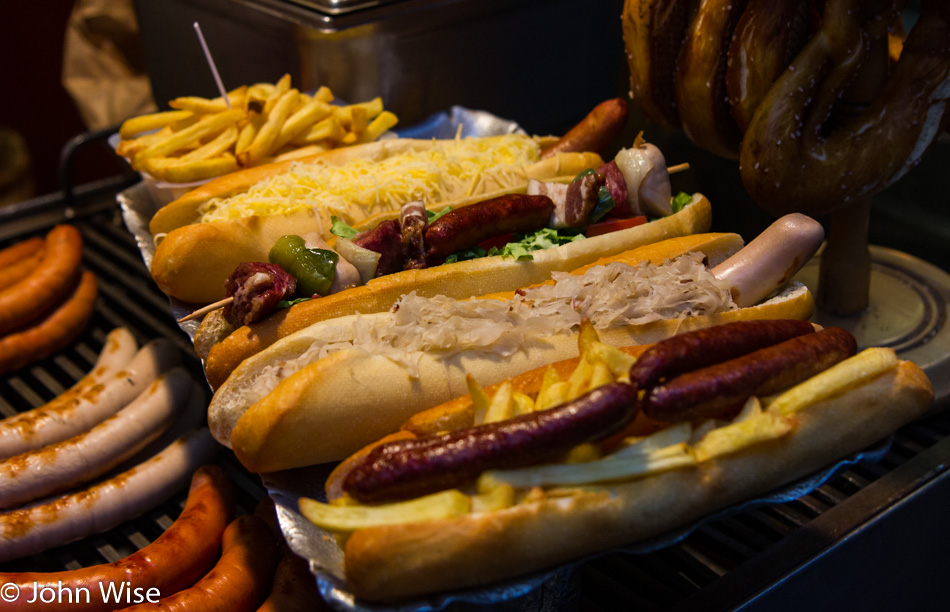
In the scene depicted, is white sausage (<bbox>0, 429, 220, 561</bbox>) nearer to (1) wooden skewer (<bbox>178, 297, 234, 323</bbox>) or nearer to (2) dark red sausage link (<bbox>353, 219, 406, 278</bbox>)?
(1) wooden skewer (<bbox>178, 297, 234, 323</bbox>)

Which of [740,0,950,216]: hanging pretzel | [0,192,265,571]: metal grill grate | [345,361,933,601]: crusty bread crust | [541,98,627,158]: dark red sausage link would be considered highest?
[740,0,950,216]: hanging pretzel

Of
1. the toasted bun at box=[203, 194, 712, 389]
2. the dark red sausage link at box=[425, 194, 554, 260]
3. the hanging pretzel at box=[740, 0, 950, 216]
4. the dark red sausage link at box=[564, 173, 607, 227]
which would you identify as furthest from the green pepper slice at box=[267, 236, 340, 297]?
the hanging pretzel at box=[740, 0, 950, 216]

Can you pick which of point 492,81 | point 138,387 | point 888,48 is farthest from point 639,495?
point 492,81

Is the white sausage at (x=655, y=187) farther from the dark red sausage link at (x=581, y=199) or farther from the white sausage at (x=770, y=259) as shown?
the white sausage at (x=770, y=259)

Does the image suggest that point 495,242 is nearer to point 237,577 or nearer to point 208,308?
point 208,308

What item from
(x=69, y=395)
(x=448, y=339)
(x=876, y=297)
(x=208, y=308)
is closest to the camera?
(x=448, y=339)

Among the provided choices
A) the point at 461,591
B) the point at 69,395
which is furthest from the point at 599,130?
the point at 69,395
